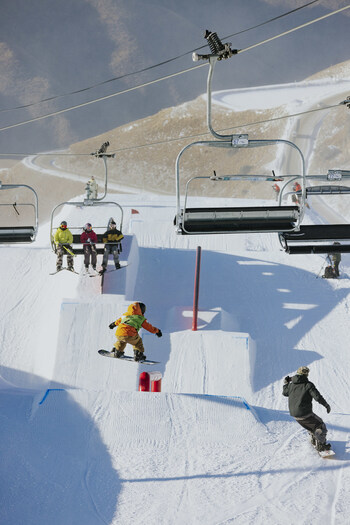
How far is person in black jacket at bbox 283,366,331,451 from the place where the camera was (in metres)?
7.65

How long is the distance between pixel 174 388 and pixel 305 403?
4315 mm

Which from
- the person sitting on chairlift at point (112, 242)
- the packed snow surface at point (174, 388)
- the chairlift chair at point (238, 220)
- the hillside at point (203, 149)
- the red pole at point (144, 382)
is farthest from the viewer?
the hillside at point (203, 149)

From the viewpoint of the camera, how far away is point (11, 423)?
8320 millimetres

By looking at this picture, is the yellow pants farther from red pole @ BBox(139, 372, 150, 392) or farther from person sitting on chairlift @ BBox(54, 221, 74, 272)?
person sitting on chairlift @ BBox(54, 221, 74, 272)

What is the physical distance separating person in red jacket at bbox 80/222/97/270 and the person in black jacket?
19.7ft

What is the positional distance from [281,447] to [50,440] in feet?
9.59

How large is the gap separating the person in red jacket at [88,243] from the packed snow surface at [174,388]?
614 mm

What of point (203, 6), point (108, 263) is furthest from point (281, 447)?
point (203, 6)

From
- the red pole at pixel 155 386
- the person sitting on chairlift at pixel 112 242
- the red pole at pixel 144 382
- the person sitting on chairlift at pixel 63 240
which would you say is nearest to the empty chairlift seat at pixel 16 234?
the red pole at pixel 144 382

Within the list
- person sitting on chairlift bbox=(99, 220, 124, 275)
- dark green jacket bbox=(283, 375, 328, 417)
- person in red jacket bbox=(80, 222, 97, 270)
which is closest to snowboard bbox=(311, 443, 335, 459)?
dark green jacket bbox=(283, 375, 328, 417)

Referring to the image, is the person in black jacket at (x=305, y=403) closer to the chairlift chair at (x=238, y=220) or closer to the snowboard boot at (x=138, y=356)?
the chairlift chair at (x=238, y=220)

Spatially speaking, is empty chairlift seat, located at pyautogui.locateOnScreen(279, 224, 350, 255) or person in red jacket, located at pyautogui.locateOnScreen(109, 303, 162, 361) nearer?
empty chairlift seat, located at pyautogui.locateOnScreen(279, 224, 350, 255)

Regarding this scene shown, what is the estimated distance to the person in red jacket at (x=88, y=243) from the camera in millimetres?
12633

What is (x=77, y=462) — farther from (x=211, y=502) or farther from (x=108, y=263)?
(x=108, y=263)
